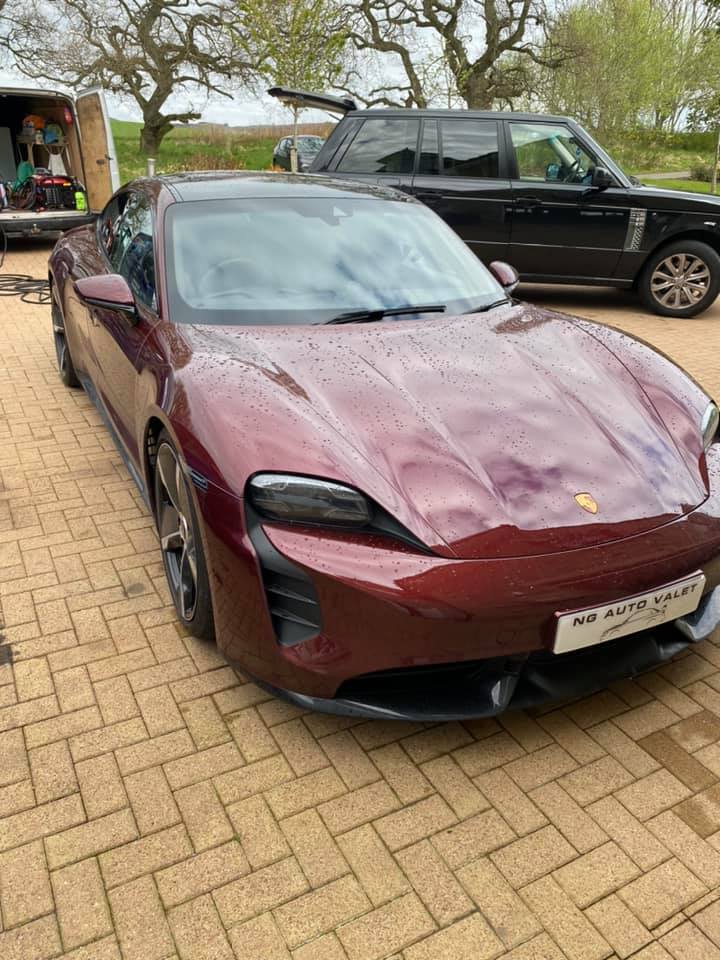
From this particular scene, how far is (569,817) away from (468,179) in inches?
283

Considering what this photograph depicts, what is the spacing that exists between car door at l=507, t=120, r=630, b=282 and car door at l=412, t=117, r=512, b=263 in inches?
5.8

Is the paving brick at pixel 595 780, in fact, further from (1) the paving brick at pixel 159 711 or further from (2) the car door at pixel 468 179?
(2) the car door at pixel 468 179

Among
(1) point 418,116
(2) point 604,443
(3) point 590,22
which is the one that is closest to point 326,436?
(2) point 604,443

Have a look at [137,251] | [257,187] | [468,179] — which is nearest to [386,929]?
[137,251]

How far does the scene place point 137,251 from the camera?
3363 millimetres

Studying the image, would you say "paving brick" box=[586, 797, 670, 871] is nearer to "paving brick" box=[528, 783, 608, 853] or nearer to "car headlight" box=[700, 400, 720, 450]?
"paving brick" box=[528, 783, 608, 853]

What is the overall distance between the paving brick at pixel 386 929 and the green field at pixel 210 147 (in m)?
27.8

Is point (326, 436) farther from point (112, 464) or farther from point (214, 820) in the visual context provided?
point (112, 464)

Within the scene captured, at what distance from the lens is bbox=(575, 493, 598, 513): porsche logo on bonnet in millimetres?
2035

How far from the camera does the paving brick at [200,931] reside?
1605mm

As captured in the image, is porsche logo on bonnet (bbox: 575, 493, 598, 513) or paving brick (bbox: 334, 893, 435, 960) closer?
paving brick (bbox: 334, 893, 435, 960)

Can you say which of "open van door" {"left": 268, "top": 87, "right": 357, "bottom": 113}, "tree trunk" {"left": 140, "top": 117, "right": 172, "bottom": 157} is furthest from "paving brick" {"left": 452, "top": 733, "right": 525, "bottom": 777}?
"tree trunk" {"left": 140, "top": 117, "right": 172, "bottom": 157}

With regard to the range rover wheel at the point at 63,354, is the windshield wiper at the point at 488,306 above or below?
above

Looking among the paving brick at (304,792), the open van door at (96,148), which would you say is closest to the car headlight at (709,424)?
the paving brick at (304,792)
